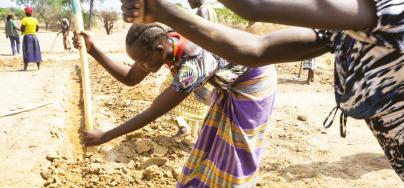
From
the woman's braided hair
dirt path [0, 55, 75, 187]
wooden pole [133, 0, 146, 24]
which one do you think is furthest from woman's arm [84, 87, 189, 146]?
dirt path [0, 55, 75, 187]

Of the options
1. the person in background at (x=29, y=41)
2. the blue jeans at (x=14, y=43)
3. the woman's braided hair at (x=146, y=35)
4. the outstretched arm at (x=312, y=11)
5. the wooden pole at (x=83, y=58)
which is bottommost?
the blue jeans at (x=14, y=43)

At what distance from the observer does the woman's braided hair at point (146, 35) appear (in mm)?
1971

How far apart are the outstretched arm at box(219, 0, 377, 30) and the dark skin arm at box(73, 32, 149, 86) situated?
161 centimetres

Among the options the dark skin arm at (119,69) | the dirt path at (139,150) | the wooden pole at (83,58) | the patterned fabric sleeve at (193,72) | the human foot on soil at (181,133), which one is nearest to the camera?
the patterned fabric sleeve at (193,72)

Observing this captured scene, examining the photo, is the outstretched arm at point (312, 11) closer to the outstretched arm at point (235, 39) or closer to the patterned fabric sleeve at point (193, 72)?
the outstretched arm at point (235, 39)

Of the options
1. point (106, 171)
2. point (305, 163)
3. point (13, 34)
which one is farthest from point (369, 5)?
point (13, 34)

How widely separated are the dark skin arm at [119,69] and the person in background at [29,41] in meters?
8.70

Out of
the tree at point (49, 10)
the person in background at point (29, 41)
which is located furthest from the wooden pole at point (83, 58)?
→ the tree at point (49, 10)

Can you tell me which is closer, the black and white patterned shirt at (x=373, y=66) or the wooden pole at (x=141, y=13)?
the black and white patterned shirt at (x=373, y=66)

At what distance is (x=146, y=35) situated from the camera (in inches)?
77.5

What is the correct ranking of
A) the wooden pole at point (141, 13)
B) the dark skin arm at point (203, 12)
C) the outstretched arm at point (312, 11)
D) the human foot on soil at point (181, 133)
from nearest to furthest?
the outstretched arm at point (312, 11)
the wooden pole at point (141, 13)
the dark skin arm at point (203, 12)
the human foot on soil at point (181, 133)

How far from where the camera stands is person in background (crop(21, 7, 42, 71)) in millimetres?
10492

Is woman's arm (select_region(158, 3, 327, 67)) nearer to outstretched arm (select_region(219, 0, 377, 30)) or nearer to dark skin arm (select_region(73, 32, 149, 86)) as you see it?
outstretched arm (select_region(219, 0, 377, 30))

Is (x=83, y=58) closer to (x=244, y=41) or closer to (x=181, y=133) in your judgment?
(x=181, y=133)
